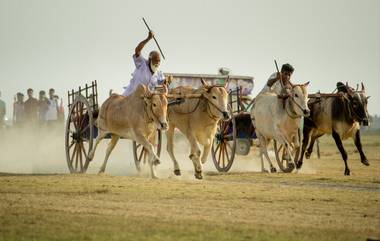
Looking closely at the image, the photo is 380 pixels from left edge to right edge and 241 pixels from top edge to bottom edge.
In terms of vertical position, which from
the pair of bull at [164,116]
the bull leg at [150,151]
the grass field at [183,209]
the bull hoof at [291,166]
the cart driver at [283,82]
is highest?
the cart driver at [283,82]

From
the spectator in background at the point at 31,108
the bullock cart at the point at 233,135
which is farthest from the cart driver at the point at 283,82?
the spectator in background at the point at 31,108

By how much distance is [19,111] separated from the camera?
113ft

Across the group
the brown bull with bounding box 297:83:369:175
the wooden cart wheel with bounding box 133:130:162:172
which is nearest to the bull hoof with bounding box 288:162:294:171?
the brown bull with bounding box 297:83:369:175

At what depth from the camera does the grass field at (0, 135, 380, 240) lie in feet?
36.5

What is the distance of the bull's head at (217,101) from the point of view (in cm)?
1956

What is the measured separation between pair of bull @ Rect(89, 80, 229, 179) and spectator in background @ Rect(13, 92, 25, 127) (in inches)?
537

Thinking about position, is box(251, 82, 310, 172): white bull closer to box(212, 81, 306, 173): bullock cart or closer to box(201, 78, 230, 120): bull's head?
box(212, 81, 306, 173): bullock cart

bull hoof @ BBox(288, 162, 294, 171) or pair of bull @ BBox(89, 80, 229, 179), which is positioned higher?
pair of bull @ BBox(89, 80, 229, 179)

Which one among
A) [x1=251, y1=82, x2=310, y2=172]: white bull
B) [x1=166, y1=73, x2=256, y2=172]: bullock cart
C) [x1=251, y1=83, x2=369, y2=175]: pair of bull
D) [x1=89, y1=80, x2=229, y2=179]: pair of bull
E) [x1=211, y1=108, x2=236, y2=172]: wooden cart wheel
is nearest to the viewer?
[x1=89, y1=80, x2=229, y2=179]: pair of bull

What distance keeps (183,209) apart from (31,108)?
68.0 ft

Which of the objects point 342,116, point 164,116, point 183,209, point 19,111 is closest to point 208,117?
point 164,116

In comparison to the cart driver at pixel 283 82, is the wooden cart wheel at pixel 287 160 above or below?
below

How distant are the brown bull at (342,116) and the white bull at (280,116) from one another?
107 centimetres

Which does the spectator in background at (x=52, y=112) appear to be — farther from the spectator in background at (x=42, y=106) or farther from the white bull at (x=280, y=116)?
the white bull at (x=280, y=116)
